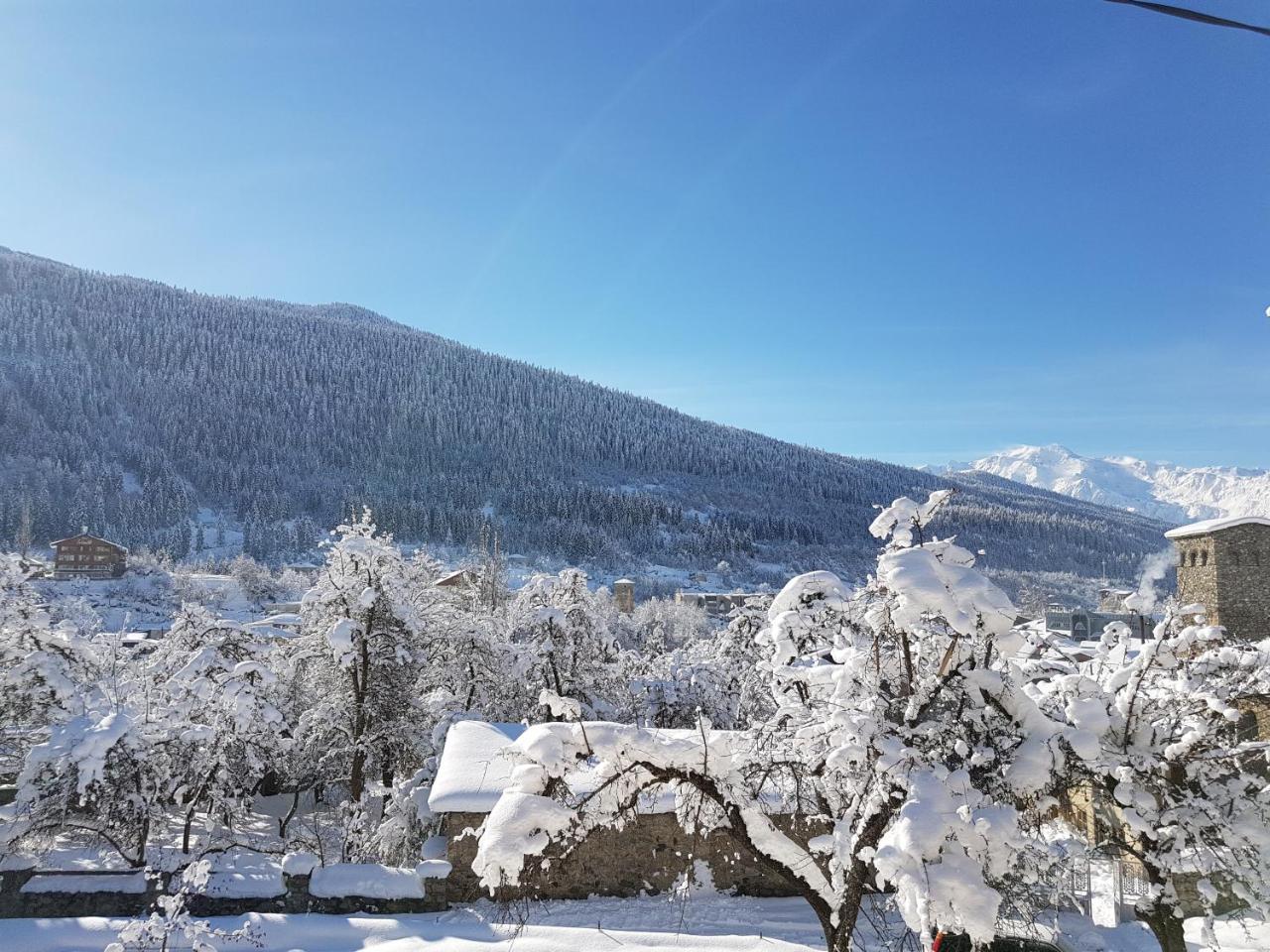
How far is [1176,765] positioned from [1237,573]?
10394 mm

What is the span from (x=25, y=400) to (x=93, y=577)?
94.1 meters

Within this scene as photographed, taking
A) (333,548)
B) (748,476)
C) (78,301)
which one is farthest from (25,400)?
(333,548)

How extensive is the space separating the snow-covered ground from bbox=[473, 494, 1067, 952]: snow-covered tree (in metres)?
4.07

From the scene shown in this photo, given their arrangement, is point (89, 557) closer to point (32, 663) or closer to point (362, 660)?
point (32, 663)

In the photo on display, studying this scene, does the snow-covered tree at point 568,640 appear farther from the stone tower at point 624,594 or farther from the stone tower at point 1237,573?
the stone tower at point 624,594

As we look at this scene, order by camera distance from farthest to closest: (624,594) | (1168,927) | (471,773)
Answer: (624,594), (471,773), (1168,927)

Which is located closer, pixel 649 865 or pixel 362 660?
pixel 649 865

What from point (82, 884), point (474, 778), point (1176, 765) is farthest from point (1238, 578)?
point (82, 884)

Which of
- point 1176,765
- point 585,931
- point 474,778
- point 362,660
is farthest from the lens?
point 362,660

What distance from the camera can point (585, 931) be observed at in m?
11.5

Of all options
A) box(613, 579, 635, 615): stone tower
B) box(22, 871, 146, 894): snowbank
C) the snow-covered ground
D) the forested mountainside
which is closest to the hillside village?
box(22, 871, 146, 894): snowbank

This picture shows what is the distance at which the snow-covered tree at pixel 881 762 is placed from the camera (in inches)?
221

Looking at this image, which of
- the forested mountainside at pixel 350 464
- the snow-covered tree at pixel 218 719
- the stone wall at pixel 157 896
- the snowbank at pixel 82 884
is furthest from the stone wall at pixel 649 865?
the forested mountainside at pixel 350 464

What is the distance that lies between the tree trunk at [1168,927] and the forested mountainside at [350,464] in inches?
4614
